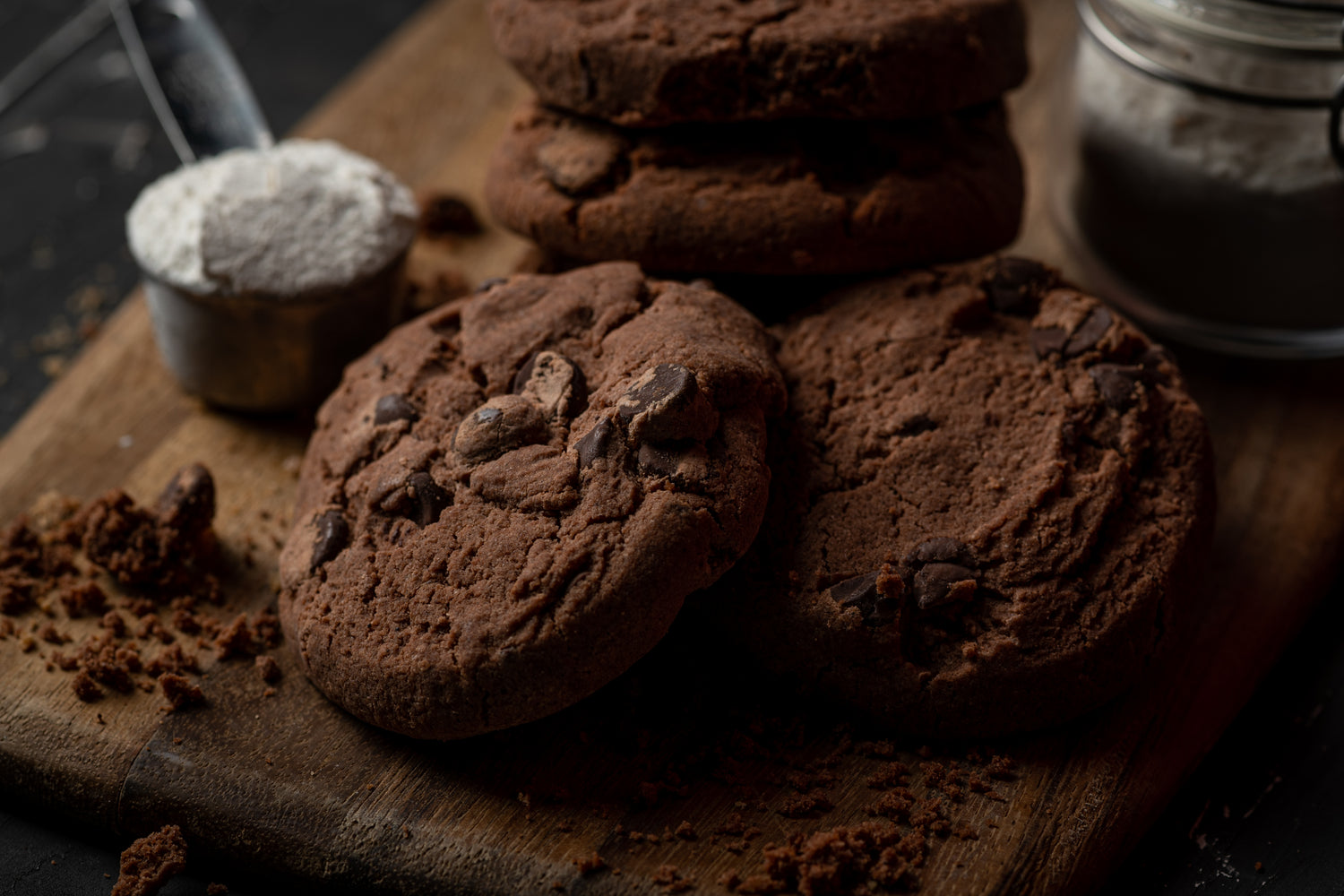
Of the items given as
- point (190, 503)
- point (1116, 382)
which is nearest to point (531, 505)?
point (190, 503)

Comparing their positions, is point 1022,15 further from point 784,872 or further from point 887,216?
point 784,872

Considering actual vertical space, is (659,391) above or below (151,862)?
above

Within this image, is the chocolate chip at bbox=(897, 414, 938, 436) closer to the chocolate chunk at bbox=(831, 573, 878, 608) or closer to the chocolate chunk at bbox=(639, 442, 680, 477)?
the chocolate chunk at bbox=(831, 573, 878, 608)

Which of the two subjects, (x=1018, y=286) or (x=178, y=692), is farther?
(x=1018, y=286)

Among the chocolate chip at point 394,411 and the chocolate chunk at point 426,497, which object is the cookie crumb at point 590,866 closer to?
the chocolate chunk at point 426,497

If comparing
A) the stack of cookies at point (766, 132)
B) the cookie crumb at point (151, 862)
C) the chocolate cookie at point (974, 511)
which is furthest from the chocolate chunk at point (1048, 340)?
the cookie crumb at point (151, 862)

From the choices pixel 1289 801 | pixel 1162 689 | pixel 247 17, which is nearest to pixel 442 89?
pixel 247 17

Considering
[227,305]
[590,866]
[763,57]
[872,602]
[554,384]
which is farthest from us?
[227,305]

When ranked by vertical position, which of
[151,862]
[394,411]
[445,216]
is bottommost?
[151,862]

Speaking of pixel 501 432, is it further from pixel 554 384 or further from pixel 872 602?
pixel 872 602
